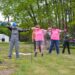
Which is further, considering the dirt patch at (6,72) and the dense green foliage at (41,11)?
the dense green foliage at (41,11)

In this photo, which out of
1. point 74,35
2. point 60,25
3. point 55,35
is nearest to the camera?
point 55,35

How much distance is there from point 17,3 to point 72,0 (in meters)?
9.05

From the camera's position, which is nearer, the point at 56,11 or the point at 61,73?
the point at 61,73

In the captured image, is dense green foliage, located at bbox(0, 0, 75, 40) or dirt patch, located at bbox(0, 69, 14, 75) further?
dense green foliage, located at bbox(0, 0, 75, 40)

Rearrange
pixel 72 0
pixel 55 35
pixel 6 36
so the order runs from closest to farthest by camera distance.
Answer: pixel 55 35 < pixel 72 0 < pixel 6 36

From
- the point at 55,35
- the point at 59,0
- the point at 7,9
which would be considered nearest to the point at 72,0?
the point at 59,0

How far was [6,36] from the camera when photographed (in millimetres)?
82438

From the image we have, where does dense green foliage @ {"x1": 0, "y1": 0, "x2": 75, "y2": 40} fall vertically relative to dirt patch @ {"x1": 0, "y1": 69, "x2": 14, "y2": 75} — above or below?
above

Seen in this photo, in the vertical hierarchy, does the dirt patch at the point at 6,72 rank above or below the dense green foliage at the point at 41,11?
below

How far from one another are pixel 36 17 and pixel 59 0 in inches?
208

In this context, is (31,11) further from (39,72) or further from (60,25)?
(39,72)

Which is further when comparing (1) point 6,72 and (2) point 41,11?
(2) point 41,11

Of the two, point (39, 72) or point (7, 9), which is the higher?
point (7, 9)

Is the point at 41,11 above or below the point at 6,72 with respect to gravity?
above
